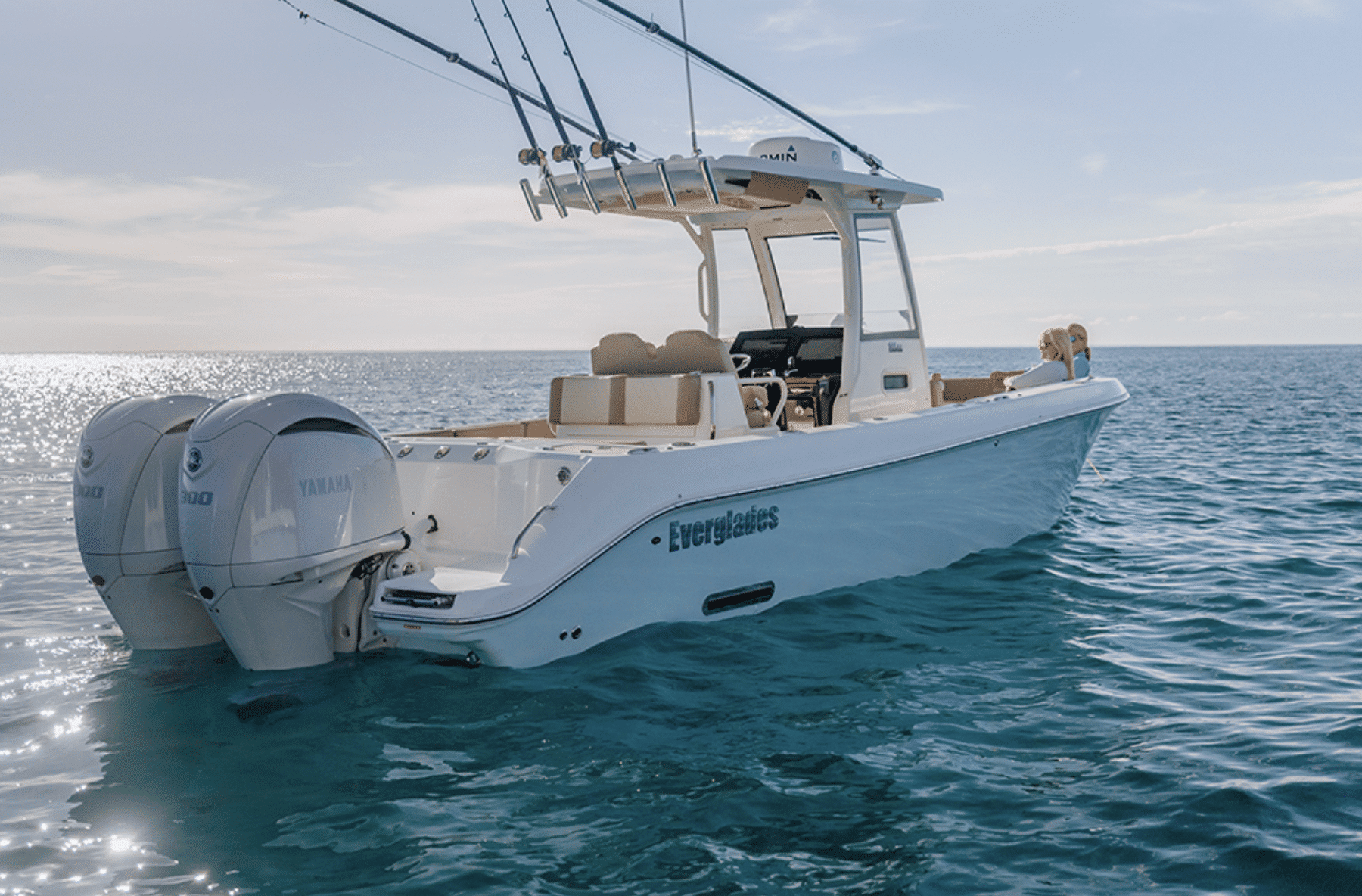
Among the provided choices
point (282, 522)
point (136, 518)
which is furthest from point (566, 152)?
point (136, 518)

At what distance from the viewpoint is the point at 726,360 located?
18.7 ft

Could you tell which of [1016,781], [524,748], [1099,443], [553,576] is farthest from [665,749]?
[1099,443]

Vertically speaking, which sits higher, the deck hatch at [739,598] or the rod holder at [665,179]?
the rod holder at [665,179]

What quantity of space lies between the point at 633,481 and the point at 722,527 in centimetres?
60

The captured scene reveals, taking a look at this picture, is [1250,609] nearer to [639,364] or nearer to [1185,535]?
[1185,535]

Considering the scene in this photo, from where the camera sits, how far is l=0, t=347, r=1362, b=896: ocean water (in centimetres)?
289

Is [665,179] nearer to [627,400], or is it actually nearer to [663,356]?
[663,356]

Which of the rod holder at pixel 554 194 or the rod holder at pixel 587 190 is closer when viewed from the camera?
the rod holder at pixel 587 190

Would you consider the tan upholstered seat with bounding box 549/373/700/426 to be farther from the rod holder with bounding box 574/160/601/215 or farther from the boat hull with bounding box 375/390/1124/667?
the rod holder with bounding box 574/160/601/215

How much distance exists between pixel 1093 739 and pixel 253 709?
10.5 feet

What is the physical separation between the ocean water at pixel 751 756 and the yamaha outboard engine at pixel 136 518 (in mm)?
279

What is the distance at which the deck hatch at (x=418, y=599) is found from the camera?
4.00 m

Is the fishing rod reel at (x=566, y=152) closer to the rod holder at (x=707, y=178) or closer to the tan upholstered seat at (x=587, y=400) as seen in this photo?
the rod holder at (x=707, y=178)

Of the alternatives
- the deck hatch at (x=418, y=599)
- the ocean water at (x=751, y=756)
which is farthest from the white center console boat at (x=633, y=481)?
the ocean water at (x=751, y=756)
